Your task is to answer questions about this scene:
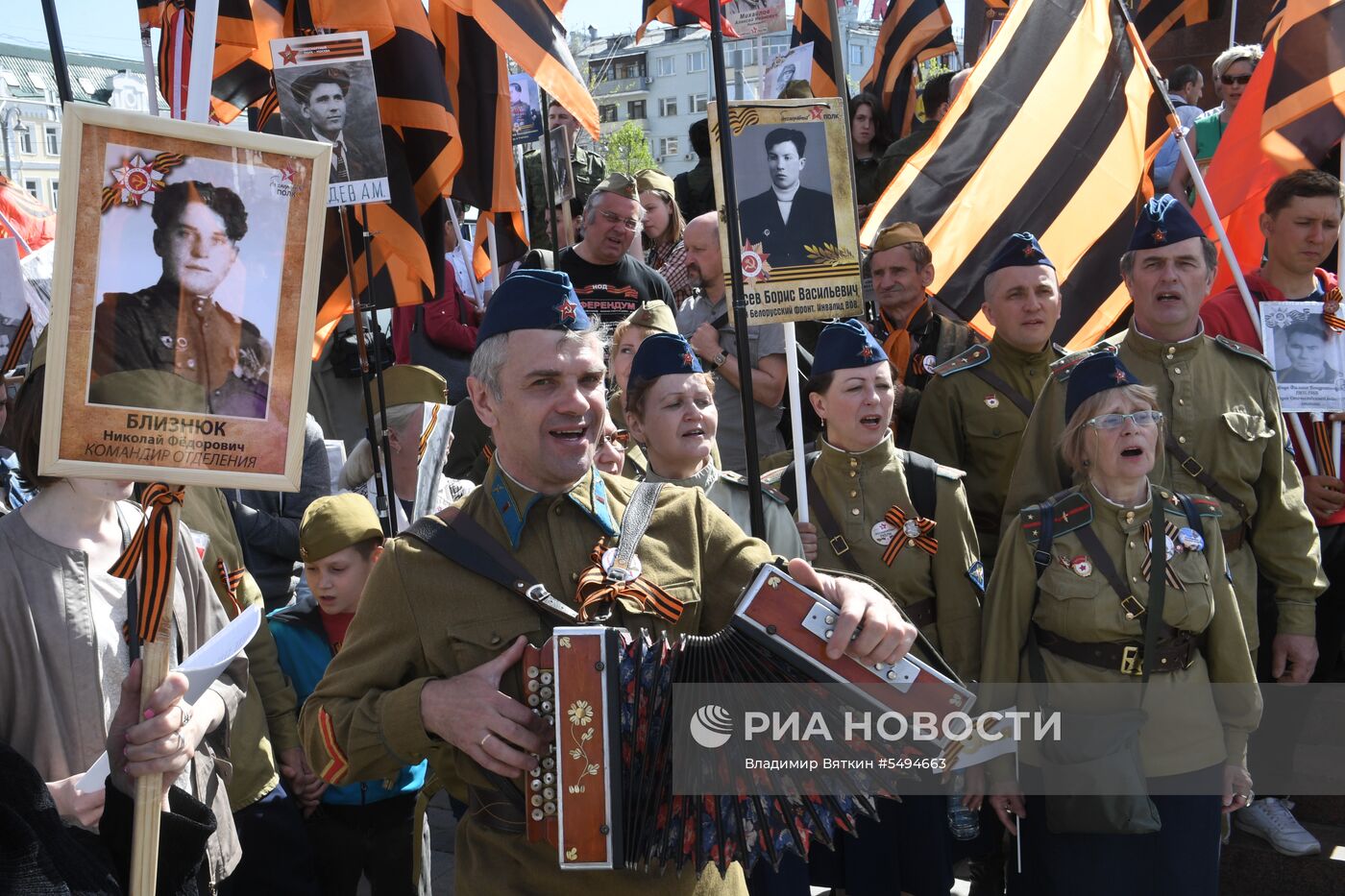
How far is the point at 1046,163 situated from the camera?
20.7 ft

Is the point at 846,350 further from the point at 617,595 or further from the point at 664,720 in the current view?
the point at 664,720

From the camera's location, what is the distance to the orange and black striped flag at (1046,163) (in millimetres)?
6211

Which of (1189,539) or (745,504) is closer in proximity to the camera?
(1189,539)

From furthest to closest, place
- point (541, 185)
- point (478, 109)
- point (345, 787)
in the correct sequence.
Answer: point (541, 185), point (478, 109), point (345, 787)

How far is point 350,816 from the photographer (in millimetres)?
4637

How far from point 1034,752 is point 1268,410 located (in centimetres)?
166

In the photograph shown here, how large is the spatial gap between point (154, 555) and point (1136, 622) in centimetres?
303

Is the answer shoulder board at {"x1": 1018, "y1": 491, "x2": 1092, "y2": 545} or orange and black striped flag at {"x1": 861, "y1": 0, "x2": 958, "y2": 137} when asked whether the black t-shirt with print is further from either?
orange and black striped flag at {"x1": 861, "y1": 0, "x2": 958, "y2": 137}

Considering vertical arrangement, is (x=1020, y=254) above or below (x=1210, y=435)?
above

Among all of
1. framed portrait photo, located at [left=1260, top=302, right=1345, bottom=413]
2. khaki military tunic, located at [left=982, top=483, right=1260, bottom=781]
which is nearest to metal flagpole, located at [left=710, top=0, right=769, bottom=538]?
khaki military tunic, located at [left=982, top=483, right=1260, bottom=781]

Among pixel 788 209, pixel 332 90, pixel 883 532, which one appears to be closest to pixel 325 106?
pixel 332 90

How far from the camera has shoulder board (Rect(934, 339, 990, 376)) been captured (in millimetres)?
Result: 5328

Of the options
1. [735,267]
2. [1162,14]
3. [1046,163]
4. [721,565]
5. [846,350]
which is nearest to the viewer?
[721,565]

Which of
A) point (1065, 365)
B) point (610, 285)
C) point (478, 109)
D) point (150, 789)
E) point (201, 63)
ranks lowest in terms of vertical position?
point (150, 789)
